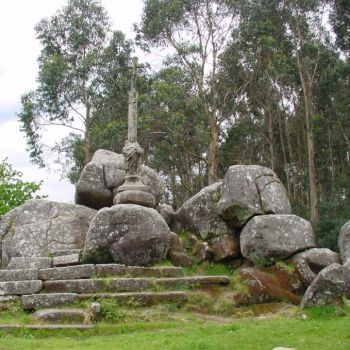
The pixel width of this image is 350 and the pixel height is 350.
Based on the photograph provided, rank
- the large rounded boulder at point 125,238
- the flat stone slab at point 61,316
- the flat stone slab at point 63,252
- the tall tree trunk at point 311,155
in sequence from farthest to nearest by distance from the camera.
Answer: the tall tree trunk at point 311,155, the flat stone slab at point 63,252, the large rounded boulder at point 125,238, the flat stone slab at point 61,316

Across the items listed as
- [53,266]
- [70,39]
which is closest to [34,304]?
[53,266]

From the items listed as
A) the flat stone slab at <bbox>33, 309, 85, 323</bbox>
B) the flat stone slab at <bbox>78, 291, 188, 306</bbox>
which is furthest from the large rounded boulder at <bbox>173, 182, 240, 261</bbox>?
the flat stone slab at <bbox>33, 309, 85, 323</bbox>

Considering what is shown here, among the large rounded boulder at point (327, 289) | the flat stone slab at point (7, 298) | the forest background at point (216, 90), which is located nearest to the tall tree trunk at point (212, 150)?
the forest background at point (216, 90)

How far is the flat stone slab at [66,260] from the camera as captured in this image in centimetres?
1280

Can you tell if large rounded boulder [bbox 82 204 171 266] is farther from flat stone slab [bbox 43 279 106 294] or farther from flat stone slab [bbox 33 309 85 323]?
flat stone slab [bbox 33 309 85 323]

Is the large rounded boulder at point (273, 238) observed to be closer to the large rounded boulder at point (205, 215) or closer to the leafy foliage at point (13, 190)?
the large rounded boulder at point (205, 215)

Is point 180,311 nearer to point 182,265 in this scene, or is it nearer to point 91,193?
point 182,265

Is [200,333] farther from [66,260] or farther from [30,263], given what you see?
[30,263]

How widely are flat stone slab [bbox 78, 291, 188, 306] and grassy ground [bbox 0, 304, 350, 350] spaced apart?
0.21 m

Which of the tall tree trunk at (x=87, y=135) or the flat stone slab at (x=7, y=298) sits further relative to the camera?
the tall tree trunk at (x=87, y=135)

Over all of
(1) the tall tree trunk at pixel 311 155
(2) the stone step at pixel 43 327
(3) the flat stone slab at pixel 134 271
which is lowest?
(2) the stone step at pixel 43 327

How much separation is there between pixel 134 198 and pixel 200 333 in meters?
5.74

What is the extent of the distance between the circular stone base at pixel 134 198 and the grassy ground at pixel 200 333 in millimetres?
4127

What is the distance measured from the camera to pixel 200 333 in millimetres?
9289
